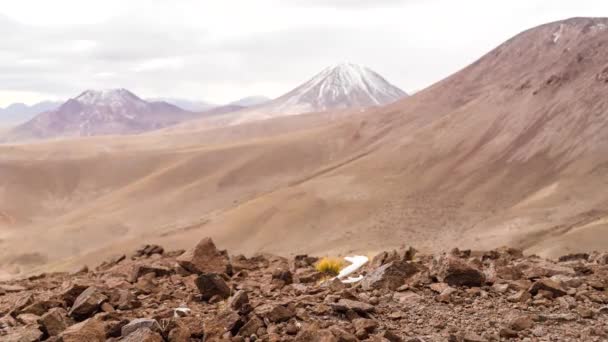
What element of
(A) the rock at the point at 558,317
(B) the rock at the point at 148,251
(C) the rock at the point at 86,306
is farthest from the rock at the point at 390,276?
(B) the rock at the point at 148,251

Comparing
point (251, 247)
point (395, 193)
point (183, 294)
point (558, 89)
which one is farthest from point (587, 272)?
point (558, 89)

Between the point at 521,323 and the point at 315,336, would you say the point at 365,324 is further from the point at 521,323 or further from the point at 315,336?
the point at 521,323

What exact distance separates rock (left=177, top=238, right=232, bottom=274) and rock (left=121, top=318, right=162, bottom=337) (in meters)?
3.46

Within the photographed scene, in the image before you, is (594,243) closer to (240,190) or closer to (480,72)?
(240,190)

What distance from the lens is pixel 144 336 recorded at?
19.0ft

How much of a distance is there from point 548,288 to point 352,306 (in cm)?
246

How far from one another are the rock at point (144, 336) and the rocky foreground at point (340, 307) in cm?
1

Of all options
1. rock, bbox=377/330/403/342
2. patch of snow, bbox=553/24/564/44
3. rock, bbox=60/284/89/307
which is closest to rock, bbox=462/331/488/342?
rock, bbox=377/330/403/342

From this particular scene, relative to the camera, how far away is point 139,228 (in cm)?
6425

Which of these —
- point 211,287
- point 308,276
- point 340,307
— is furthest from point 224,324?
point 308,276

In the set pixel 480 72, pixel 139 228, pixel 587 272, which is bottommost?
pixel 139 228

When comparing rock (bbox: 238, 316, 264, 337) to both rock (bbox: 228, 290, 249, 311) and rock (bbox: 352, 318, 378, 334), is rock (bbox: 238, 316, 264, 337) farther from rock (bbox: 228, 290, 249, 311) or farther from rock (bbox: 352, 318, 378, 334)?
rock (bbox: 352, 318, 378, 334)

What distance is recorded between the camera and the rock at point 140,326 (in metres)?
6.04

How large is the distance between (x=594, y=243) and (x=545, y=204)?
45.6 ft
